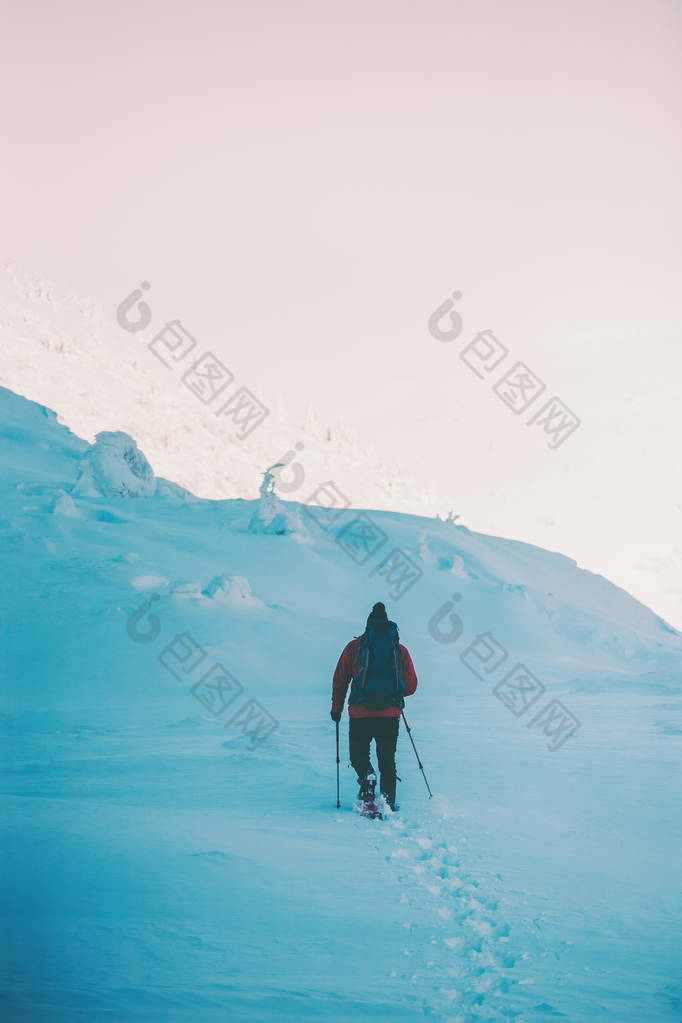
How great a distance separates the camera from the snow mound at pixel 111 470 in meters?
21.5

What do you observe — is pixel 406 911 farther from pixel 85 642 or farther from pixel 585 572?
pixel 585 572

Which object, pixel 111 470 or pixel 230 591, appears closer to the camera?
pixel 230 591

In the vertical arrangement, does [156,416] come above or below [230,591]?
below

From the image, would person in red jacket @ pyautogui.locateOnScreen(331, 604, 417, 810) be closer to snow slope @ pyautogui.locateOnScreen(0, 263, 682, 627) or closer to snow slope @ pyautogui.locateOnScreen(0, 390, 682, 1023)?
snow slope @ pyautogui.locateOnScreen(0, 390, 682, 1023)

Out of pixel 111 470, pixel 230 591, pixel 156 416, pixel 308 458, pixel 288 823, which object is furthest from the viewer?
pixel 308 458

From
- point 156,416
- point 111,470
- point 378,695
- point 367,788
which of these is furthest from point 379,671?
point 156,416

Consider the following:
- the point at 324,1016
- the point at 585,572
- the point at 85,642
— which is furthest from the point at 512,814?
the point at 585,572

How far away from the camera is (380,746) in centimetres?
589

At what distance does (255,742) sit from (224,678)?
134 inches

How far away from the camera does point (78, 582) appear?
13.9 meters

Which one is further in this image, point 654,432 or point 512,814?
point 654,432

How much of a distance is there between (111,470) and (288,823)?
1825 cm

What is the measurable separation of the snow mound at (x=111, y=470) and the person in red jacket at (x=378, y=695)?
55.0 ft

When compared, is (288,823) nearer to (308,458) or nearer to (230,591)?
(230,591)
